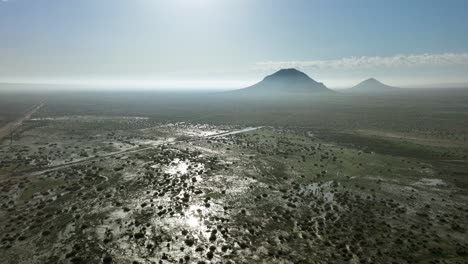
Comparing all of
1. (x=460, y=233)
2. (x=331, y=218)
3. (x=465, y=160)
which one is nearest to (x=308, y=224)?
(x=331, y=218)

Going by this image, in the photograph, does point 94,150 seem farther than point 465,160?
Yes

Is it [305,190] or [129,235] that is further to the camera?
[305,190]

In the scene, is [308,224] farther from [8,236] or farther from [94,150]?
[94,150]

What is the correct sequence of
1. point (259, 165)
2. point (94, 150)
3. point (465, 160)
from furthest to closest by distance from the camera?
point (94, 150) → point (465, 160) → point (259, 165)

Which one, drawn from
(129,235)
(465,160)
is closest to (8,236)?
(129,235)

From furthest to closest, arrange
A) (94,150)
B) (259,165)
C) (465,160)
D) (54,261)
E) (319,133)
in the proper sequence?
(319,133)
(94,150)
(465,160)
(259,165)
(54,261)

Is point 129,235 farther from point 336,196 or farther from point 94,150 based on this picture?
point 94,150

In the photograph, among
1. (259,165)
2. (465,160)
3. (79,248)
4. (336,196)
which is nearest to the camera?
(79,248)

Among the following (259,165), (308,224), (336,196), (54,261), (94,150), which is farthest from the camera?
(94,150)

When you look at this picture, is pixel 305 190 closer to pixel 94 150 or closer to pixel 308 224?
pixel 308 224
